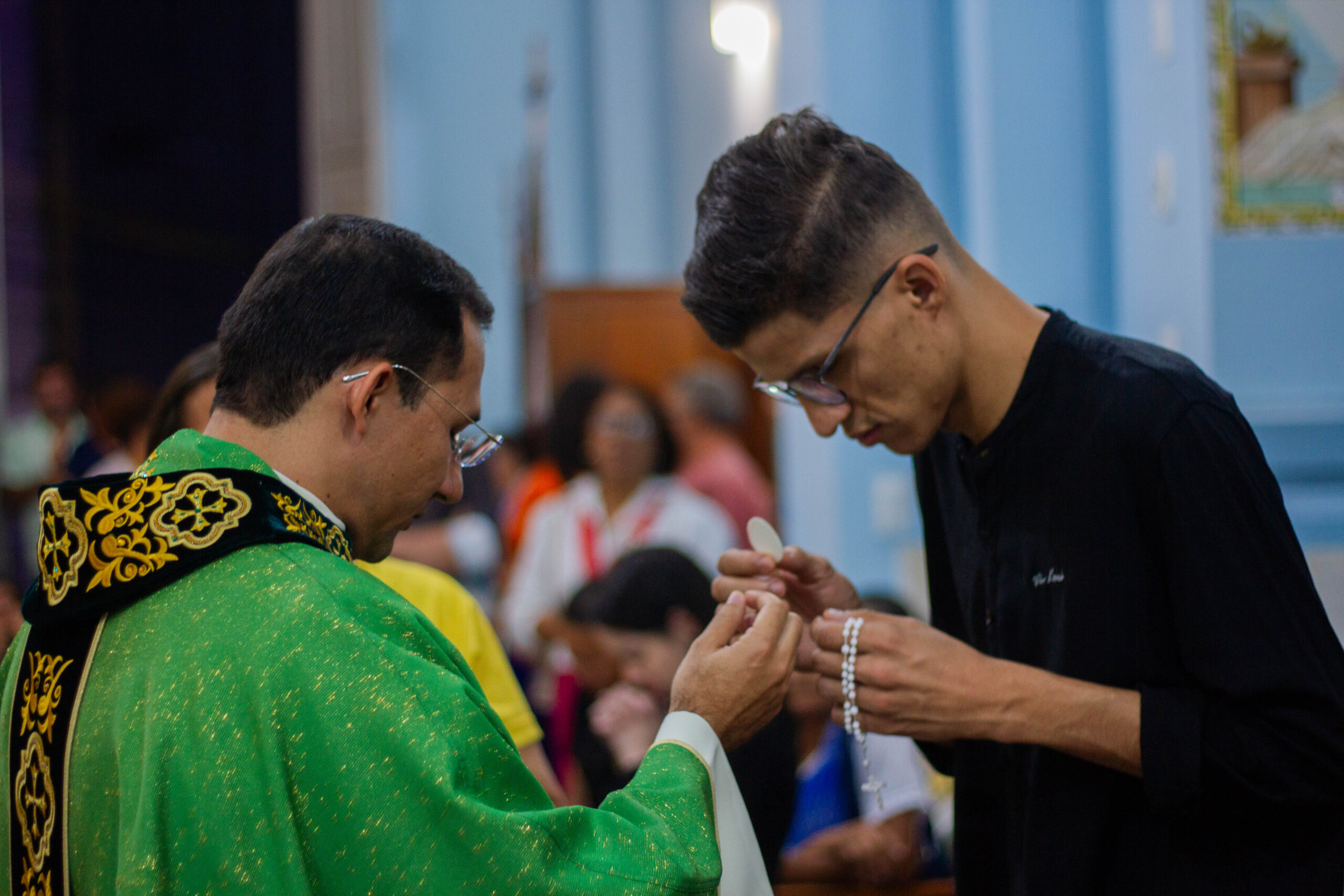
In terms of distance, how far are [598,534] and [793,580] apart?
2228 millimetres

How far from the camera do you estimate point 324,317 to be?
1.16 metres

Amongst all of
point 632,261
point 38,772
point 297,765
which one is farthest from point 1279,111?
point 632,261

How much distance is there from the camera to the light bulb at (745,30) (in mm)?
5945

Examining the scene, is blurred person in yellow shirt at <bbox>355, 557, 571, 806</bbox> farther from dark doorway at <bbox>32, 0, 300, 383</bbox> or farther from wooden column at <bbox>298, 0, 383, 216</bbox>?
wooden column at <bbox>298, 0, 383, 216</bbox>

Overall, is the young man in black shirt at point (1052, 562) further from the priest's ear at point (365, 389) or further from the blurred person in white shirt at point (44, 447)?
the blurred person in white shirt at point (44, 447)

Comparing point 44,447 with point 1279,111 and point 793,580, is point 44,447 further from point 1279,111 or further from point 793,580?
point 1279,111

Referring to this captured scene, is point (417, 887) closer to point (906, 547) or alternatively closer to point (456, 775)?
point (456, 775)

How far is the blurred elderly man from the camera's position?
185 inches

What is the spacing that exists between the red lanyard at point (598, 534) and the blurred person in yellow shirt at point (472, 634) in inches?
68.3

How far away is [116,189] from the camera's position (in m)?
9.54

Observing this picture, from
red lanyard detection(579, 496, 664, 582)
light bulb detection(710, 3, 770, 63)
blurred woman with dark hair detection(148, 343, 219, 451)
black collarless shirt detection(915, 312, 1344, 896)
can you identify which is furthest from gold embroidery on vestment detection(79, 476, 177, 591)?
light bulb detection(710, 3, 770, 63)

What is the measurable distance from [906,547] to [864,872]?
5.00 feet

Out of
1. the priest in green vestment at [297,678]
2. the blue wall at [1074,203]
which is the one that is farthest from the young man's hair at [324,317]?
the blue wall at [1074,203]

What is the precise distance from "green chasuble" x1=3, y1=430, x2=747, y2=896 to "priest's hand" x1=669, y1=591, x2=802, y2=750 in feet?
0.75
